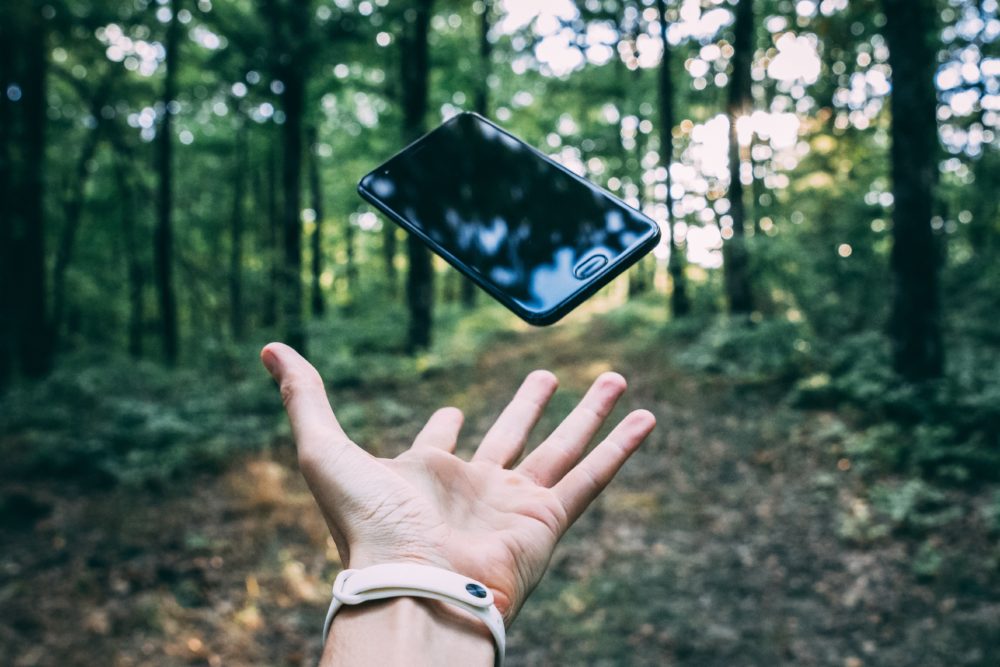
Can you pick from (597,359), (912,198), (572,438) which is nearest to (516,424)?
(572,438)

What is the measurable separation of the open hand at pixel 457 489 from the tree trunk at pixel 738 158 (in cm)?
1071

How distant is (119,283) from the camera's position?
2034 cm

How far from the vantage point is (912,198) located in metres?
7.54

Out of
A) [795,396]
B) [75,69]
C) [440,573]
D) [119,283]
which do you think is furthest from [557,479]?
[119,283]

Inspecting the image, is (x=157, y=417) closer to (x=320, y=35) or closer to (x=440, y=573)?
(x=320, y=35)

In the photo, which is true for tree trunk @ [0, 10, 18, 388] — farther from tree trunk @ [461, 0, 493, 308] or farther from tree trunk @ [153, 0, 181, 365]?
tree trunk @ [461, 0, 493, 308]

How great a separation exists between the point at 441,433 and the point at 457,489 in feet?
1.05

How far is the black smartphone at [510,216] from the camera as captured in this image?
171 cm

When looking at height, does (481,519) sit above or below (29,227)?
above

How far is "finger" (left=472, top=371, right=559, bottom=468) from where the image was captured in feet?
7.37

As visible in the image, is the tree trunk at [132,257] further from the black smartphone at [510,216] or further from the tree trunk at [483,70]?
the black smartphone at [510,216]

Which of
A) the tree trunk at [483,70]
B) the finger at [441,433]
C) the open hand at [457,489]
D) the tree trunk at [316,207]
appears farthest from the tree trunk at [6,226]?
the open hand at [457,489]

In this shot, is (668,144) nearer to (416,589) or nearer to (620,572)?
(620,572)

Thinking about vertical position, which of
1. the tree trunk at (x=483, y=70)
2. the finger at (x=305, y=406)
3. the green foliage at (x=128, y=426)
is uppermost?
the tree trunk at (x=483, y=70)
